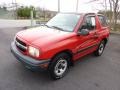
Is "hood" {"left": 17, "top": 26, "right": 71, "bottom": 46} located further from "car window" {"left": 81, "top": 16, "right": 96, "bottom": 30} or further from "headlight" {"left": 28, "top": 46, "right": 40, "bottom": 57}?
"car window" {"left": 81, "top": 16, "right": 96, "bottom": 30}

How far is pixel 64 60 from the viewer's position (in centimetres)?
376

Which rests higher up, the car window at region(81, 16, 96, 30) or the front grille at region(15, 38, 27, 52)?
the car window at region(81, 16, 96, 30)

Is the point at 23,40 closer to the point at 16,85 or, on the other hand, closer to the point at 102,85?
the point at 16,85

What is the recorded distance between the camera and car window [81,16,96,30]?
14.1 feet

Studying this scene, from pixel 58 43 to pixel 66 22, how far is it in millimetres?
1149

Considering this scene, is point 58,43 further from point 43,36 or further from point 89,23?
point 89,23

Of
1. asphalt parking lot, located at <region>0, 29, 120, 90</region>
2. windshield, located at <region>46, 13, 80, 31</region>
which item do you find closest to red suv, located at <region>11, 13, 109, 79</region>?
windshield, located at <region>46, 13, 80, 31</region>

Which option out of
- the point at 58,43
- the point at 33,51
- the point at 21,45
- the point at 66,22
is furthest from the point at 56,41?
the point at 66,22

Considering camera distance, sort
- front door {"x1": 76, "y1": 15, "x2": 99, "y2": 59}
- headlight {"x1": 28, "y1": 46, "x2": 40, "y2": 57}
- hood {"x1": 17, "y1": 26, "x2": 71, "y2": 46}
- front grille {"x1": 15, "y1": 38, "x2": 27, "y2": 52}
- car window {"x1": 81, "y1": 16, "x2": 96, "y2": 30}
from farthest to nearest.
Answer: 1. car window {"x1": 81, "y1": 16, "x2": 96, "y2": 30}
2. front door {"x1": 76, "y1": 15, "x2": 99, "y2": 59}
3. front grille {"x1": 15, "y1": 38, "x2": 27, "y2": 52}
4. hood {"x1": 17, "y1": 26, "x2": 71, "y2": 46}
5. headlight {"x1": 28, "y1": 46, "x2": 40, "y2": 57}

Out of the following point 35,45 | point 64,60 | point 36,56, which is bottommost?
point 64,60

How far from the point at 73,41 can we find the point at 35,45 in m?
1.10

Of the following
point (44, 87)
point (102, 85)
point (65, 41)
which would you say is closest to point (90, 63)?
point (102, 85)

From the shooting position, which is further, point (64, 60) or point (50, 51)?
point (64, 60)

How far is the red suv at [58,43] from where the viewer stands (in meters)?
3.18
